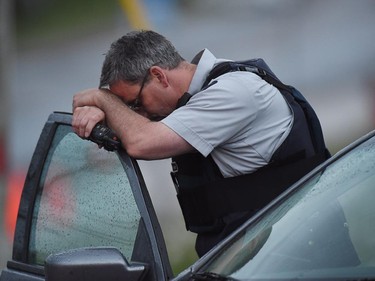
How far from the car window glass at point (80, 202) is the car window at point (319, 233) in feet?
1.43

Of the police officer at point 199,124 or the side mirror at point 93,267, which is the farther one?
the police officer at point 199,124

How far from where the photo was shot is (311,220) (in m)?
3.38

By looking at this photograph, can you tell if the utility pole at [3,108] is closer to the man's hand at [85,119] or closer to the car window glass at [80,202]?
the car window glass at [80,202]

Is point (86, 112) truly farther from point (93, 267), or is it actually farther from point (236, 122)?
point (93, 267)

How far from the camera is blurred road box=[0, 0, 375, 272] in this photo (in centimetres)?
1698

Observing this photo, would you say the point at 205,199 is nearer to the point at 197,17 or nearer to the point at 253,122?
the point at 253,122

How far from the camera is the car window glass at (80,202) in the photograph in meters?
3.76

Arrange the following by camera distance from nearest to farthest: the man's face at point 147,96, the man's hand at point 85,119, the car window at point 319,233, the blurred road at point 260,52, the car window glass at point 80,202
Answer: the car window at point 319,233 < the car window glass at point 80,202 < the man's hand at point 85,119 < the man's face at point 147,96 < the blurred road at point 260,52

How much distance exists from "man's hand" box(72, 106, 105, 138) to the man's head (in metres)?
0.20

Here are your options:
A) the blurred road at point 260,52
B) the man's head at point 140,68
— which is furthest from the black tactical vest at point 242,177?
the blurred road at point 260,52

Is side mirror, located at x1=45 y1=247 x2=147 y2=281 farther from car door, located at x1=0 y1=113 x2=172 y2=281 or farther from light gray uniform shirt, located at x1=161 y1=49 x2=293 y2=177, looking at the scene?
light gray uniform shirt, located at x1=161 y1=49 x2=293 y2=177

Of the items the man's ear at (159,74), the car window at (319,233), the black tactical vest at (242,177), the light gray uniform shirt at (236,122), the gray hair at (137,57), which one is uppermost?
the gray hair at (137,57)

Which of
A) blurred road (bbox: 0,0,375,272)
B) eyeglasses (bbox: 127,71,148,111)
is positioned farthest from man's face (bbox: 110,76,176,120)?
blurred road (bbox: 0,0,375,272)

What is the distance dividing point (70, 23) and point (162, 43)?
23.9m
